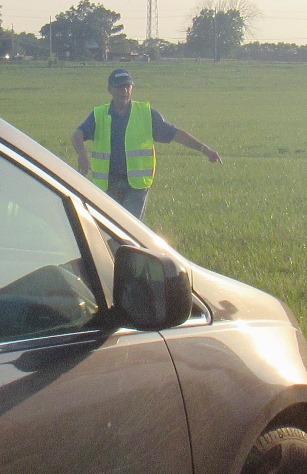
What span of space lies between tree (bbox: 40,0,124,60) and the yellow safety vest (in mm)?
83471

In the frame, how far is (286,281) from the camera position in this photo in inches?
346

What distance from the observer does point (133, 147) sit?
9453mm

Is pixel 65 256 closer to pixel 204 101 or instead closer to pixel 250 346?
pixel 250 346

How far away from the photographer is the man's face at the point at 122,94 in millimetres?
9312

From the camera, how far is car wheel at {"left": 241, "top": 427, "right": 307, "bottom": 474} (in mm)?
3357

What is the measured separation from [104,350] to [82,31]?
94535 mm

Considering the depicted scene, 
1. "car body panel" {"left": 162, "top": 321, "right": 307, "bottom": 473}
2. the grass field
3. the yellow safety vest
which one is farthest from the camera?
the grass field

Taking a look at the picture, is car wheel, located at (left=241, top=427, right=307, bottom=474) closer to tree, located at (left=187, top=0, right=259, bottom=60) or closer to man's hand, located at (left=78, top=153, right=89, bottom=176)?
man's hand, located at (left=78, top=153, right=89, bottom=176)

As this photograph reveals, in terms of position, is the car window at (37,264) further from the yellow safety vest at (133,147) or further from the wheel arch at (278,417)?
the yellow safety vest at (133,147)

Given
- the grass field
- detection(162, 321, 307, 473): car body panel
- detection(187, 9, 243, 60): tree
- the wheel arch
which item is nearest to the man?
the grass field

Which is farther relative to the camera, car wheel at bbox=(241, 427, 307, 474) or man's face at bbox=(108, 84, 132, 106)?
man's face at bbox=(108, 84, 132, 106)

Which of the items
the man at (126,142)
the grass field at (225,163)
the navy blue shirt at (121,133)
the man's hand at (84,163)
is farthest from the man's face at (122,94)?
the grass field at (225,163)

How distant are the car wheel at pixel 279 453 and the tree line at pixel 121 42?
76.9m

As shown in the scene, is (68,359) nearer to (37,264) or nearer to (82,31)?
(37,264)
